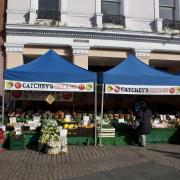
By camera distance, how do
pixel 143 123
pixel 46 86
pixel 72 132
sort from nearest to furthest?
pixel 46 86, pixel 143 123, pixel 72 132

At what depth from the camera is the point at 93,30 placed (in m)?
18.0

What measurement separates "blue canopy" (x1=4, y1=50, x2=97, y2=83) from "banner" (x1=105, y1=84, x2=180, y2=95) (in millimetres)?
657

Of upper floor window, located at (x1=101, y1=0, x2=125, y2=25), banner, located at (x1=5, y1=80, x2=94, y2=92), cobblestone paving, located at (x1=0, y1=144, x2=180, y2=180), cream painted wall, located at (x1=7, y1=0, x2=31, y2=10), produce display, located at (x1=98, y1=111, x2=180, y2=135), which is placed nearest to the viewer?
cobblestone paving, located at (x1=0, y1=144, x2=180, y2=180)

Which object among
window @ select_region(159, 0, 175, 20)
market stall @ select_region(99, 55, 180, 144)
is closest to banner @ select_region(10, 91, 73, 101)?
market stall @ select_region(99, 55, 180, 144)

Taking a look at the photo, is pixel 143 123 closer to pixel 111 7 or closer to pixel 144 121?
pixel 144 121

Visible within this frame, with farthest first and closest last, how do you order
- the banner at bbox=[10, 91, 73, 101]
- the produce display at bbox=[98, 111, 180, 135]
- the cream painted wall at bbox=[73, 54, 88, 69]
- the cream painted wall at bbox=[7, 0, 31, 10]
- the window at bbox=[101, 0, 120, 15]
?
1. the window at bbox=[101, 0, 120, 15]
2. the cream painted wall at bbox=[73, 54, 88, 69]
3. the cream painted wall at bbox=[7, 0, 31, 10]
4. the banner at bbox=[10, 91, 73, 101]
5. the produce display at bbox=[98, 111, 180, 135]

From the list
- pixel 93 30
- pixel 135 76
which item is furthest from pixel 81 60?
pixel 135 76

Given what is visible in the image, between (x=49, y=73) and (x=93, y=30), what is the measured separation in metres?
4.97

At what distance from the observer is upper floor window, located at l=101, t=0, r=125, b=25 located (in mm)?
18828

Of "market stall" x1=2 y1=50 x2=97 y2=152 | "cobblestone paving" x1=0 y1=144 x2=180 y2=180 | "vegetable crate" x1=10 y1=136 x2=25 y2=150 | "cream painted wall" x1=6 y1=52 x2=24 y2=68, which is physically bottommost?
"cobblestone paving" x1=0 y1=144 x2=180 y2=180

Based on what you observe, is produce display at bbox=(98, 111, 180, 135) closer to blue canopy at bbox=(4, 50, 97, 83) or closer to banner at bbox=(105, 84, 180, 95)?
banner at bbox=(105, 84, 180, 95)

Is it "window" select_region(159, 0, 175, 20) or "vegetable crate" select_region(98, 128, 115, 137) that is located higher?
"window" select_region(159, 0, 175, 20)

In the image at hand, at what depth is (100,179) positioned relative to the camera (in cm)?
920

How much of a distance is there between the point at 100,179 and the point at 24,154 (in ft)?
12.6
